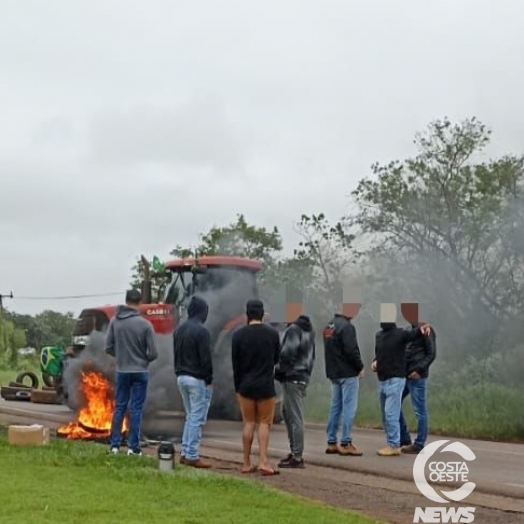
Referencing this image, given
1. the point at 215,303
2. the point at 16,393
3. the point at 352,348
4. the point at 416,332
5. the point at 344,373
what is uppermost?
the point at 215,303

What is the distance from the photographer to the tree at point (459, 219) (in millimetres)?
19953

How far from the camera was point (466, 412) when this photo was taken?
1664 cm

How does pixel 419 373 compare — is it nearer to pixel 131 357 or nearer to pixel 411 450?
pixel 411 450

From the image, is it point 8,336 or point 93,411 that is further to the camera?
point 8,336

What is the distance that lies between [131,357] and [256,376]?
66.2 inches

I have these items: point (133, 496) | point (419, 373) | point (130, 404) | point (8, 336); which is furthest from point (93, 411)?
point (133, 496)

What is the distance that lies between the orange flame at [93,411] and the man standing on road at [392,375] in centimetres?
350

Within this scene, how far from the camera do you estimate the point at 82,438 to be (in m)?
12.7

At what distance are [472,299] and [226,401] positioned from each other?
23.4 ft

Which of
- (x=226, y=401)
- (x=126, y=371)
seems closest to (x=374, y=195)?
(x=226, y=401)

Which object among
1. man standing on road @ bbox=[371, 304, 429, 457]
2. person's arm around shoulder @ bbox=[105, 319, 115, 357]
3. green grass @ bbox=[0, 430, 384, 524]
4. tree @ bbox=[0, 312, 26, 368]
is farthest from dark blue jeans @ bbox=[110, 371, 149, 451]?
tree @ bbox=[0, 312, 26, 368]

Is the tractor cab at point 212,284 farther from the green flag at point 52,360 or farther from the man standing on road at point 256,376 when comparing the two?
the man standing on road at point 256,376

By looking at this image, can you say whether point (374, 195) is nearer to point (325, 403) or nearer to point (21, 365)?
point (325, 403)

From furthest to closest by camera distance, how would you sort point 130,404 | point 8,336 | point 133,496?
point 8,336, point 130,404, point 133,496
